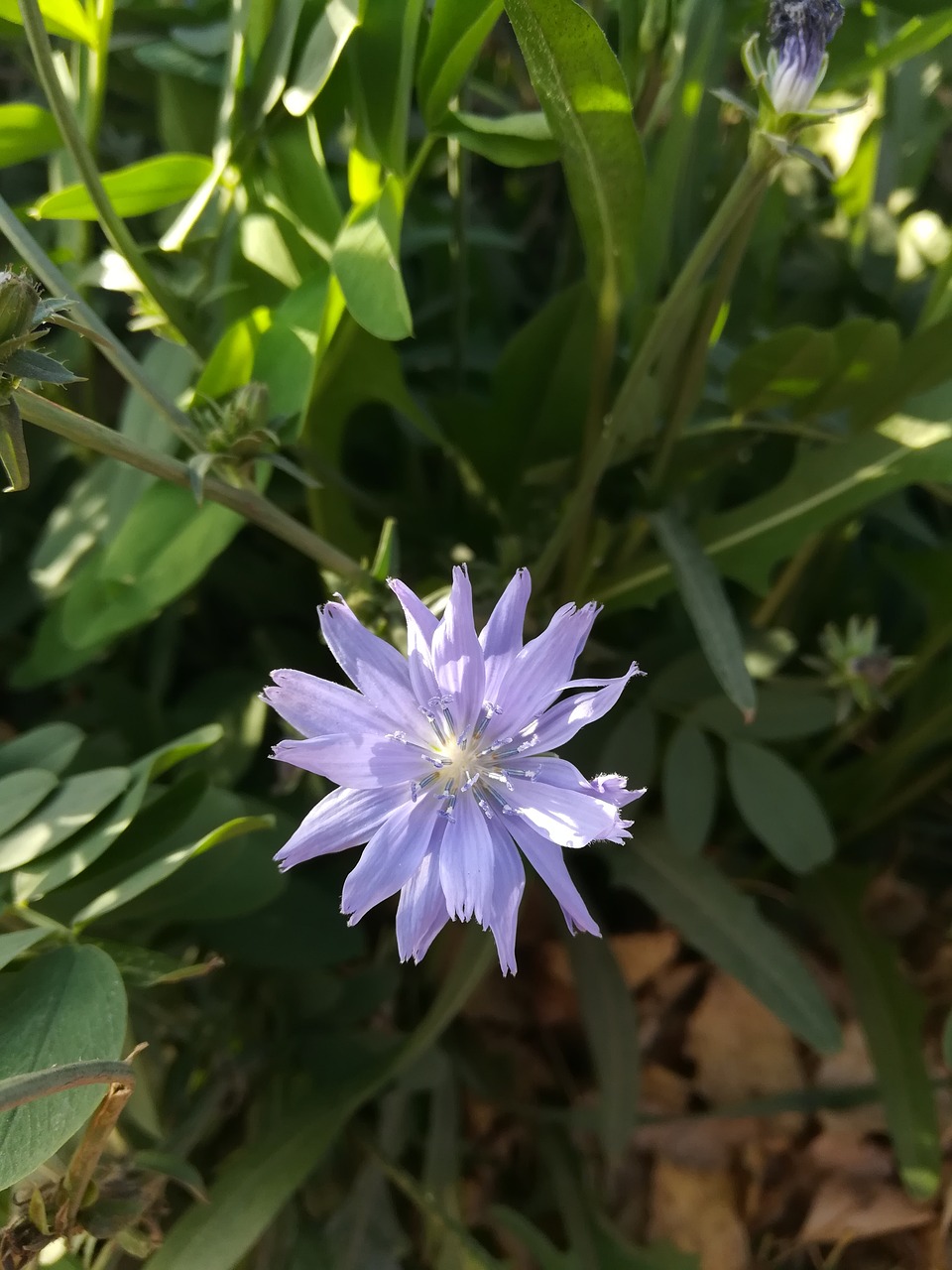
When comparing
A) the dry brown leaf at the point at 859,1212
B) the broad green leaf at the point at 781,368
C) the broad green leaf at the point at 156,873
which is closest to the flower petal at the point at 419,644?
the broad green leaf at the point at 156,873

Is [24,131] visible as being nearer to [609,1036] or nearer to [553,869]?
[553,869]

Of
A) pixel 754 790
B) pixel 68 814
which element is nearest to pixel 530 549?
pixel 754 790

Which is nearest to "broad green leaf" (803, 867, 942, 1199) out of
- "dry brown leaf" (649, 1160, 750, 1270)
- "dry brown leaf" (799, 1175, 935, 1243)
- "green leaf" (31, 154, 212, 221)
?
"dry brown leaf" (799, 1175, 935, 1243)

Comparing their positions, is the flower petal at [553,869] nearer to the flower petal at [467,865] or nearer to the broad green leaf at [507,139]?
the flower petal at [467,865]

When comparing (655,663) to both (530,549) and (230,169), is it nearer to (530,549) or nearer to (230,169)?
(530,549)

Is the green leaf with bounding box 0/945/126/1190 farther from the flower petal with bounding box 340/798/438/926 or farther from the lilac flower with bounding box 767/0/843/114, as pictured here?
the lilac flower with bounding box 767/0/843/114

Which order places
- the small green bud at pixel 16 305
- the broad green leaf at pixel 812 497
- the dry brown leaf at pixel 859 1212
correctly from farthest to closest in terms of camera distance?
1. the dry brown leaf at pixel 859 1212
2. the broad green leaf at pixel 812 497
3. the small green bud at pixel 16 305

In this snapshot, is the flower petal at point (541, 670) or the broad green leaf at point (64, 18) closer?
the flower petal at point (541, 670)

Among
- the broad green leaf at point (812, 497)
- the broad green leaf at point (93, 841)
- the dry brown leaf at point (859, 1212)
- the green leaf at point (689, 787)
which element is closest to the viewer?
the broad green leaf at point (93, 841)
